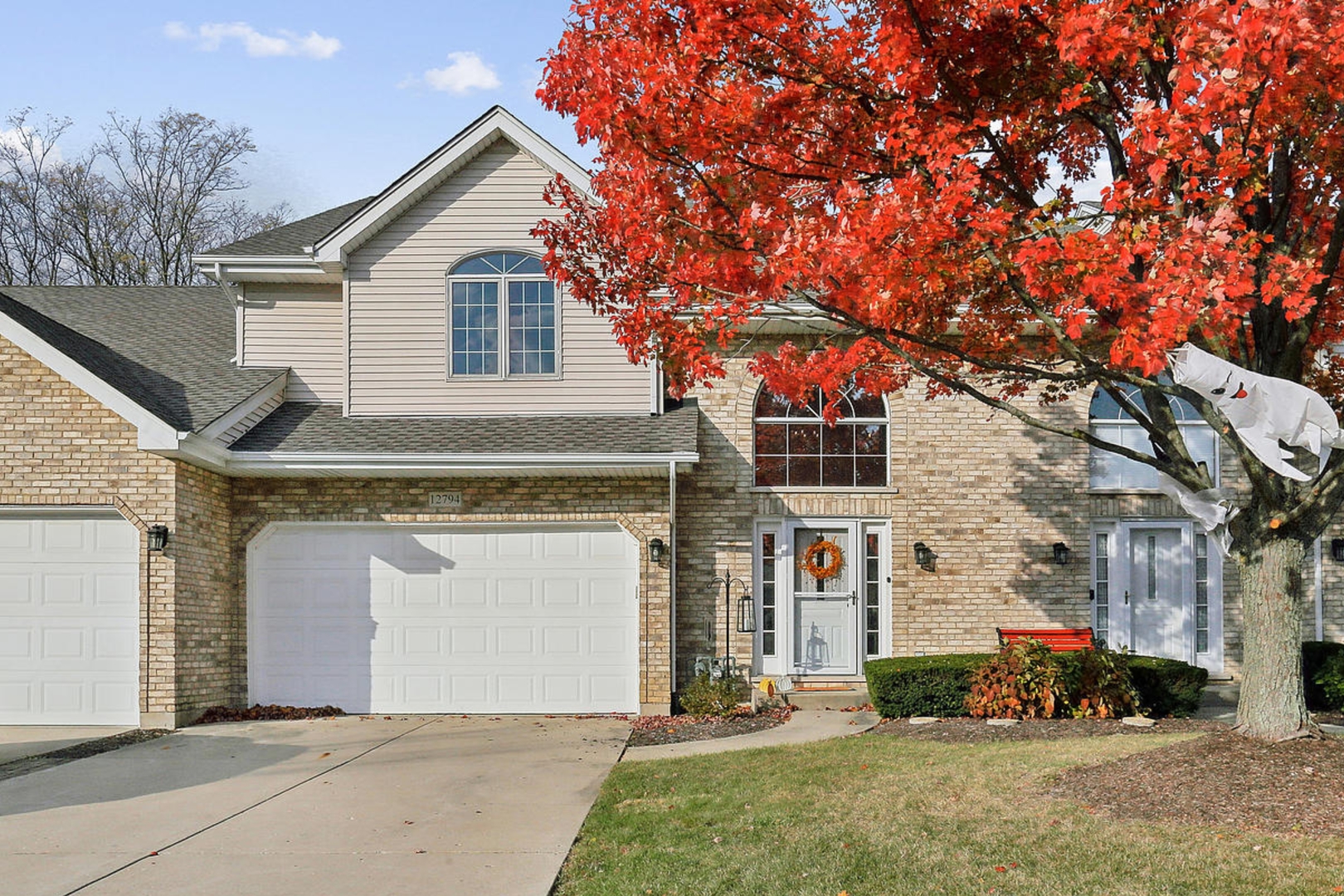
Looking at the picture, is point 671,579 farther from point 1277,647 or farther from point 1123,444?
point 1277,647

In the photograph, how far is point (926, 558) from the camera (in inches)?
559

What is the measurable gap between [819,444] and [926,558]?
186 cm

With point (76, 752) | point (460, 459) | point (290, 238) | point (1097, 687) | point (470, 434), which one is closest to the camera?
point (76, 752)

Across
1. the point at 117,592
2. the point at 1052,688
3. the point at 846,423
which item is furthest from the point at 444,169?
the point at 1052,688

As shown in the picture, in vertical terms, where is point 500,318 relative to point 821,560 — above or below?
above

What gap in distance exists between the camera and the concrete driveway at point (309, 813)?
6.55m

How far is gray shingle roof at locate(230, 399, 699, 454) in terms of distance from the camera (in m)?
13.2

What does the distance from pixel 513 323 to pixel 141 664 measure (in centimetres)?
553

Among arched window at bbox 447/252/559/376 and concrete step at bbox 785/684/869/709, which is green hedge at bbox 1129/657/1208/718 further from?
arched window at bbox 447/252/559/376

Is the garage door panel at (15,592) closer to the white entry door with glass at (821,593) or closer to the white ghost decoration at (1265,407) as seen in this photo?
the white entry door with glass at (821,593)

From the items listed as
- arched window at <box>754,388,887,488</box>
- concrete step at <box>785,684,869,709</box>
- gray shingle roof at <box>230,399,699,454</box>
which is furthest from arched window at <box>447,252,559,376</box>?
concrete step at <box>785,684,869,709</box>

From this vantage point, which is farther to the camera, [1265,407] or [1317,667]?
[1317,667]

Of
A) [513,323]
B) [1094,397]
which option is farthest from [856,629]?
[513,323]

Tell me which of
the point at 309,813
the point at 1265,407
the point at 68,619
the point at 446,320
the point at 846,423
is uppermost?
the point at 446,320
